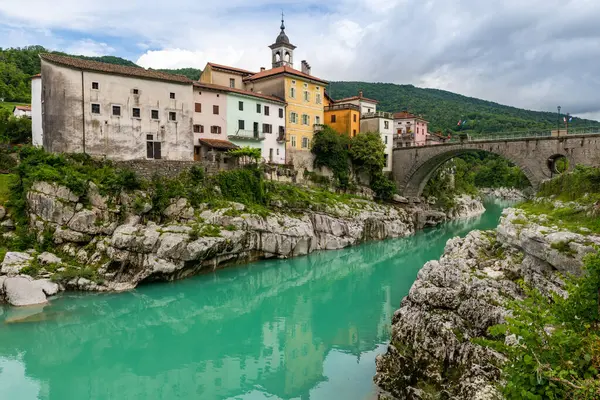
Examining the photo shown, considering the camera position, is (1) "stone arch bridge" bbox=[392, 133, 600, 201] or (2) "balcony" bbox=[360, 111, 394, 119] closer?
(1) "stone arch bridge" bbox=[392, 133, 600, 201]

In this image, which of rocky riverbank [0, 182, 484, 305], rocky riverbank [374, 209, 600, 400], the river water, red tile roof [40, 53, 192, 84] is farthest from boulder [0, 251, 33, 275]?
rocky riverbank [374, 209, 600, 400]

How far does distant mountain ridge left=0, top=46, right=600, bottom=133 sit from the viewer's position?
68.8m

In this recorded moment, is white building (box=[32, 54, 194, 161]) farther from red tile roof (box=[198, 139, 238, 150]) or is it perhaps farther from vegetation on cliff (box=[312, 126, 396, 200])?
vegetation on cliff (box=[312, 126, 396, 200])

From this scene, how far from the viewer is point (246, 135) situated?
40062 mm

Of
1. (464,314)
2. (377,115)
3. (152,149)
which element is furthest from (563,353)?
(377,115)

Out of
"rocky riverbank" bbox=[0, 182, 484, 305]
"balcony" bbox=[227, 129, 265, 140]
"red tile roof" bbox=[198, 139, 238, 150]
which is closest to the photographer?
"rocky riverbank" bbox=[0, 182, 484, 305]

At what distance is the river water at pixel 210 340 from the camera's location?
14531 millimetres

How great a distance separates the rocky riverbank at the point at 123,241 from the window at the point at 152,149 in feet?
19.3

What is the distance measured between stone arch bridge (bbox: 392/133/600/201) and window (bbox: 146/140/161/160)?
3257cm

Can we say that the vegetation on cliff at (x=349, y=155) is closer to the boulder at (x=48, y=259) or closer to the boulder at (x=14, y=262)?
the boulder at (x=48, y=259)

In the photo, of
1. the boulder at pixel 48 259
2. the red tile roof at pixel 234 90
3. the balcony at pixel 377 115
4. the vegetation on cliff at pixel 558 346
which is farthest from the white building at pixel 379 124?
the vegetation on cliff at pixel 558 346

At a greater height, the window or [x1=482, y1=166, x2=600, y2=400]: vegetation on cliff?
the window

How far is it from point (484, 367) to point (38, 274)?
2313 centimetres

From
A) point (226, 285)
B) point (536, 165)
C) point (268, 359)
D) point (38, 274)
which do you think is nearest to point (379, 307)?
point (268, 359)
